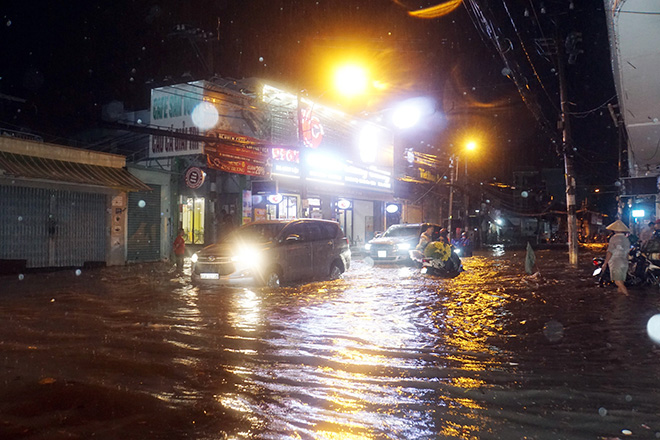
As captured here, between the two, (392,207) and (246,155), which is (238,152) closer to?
(246,155)

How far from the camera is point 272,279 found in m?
12.2

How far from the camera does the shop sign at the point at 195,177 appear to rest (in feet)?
68.8

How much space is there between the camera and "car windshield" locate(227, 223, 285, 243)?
41.6ft

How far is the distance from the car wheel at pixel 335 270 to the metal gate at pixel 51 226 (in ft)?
35.3

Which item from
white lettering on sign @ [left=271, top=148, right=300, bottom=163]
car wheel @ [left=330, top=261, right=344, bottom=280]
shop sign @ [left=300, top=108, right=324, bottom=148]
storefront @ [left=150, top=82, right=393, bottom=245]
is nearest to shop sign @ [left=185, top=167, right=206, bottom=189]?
storefront @ [left=150, top=82, right=393, bottom=245]

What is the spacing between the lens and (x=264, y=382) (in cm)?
505

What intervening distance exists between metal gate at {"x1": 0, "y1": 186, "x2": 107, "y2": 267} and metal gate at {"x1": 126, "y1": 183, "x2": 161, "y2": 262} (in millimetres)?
1570

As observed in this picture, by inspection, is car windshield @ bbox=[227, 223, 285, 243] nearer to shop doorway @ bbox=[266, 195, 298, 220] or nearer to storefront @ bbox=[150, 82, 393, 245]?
storefront @ bbox=[150, 82, 393, 245]

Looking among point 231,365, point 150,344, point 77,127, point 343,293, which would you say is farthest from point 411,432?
point 77,127

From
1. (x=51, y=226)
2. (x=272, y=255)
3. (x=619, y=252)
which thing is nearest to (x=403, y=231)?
(x=272, y=255)

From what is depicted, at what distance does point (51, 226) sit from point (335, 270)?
11.0 meters

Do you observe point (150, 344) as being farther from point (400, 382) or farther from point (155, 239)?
point (155, 239)

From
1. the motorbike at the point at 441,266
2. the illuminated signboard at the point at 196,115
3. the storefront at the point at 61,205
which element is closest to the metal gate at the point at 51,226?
the storefront at the point at 61,205

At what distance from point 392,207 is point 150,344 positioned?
109ft
